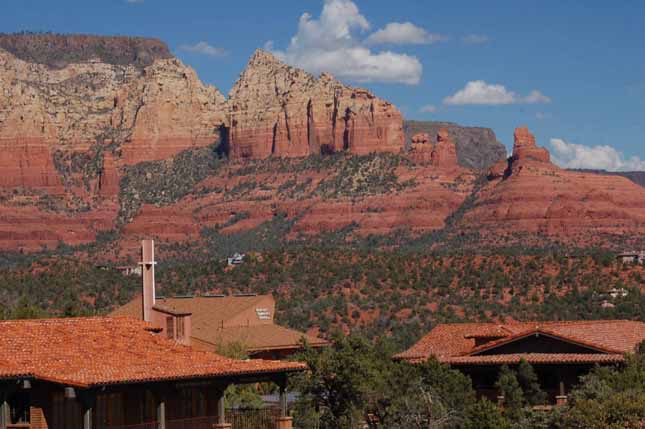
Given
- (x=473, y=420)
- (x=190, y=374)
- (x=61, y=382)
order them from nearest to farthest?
(x=61, y=382)
(x=190, y=374)
(x=473, y=420)

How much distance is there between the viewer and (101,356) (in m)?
32.2

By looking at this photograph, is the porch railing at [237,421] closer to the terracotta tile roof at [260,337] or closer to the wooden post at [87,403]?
the wooden post at [87,403]

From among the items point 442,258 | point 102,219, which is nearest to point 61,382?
point 442,258

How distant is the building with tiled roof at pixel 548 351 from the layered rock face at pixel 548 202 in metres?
104

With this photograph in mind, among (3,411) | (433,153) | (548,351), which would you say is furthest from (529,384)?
(433,153)

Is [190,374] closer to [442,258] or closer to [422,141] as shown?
[442,258]

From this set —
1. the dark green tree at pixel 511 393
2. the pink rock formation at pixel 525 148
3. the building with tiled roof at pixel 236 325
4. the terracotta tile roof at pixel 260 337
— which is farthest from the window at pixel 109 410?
the pink rock formation at pixel 525 148

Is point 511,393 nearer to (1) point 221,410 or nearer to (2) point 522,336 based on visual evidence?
(2) point 522,336

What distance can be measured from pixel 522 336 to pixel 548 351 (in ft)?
3.03

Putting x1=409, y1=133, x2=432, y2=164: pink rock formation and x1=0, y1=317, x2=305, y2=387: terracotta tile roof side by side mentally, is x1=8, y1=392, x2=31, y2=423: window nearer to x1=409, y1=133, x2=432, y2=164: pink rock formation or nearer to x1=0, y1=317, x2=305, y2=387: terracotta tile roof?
x1=0, y1=317, x2=305, y2=387: terracotta tile roof

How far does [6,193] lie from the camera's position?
195625 millimetres

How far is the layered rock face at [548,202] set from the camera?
16225 cm

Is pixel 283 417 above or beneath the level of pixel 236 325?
above

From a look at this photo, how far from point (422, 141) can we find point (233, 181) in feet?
84.3
